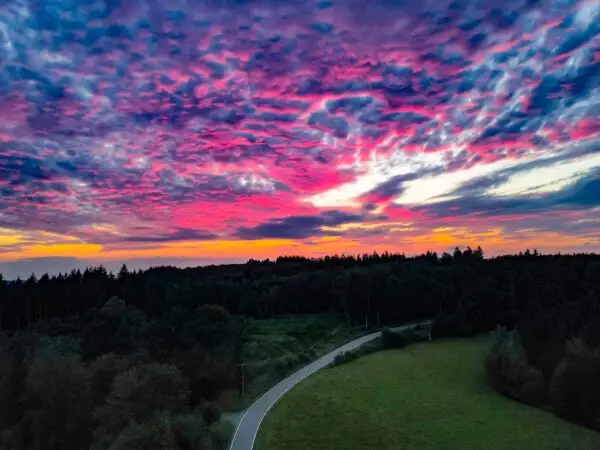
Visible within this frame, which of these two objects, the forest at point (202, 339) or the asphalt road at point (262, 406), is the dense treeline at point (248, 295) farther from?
the asphalt road at point (262, 406)

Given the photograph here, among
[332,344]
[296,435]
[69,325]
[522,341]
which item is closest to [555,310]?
[522,341]

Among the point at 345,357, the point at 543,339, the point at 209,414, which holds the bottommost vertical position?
the point at 209,414

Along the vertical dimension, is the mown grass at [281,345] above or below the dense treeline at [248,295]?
below

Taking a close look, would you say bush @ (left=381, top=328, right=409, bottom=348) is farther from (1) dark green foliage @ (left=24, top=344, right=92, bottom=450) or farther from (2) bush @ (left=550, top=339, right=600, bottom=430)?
(1) dark green foliage @ (left=24, top=344, right=92, bottom=450)

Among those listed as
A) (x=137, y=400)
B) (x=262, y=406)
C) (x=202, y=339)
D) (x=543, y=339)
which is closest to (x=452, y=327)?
(x=543, y=339)

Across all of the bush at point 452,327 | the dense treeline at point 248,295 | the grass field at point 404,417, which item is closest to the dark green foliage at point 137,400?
the grass field at point 404,417

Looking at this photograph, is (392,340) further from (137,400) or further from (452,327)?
(137,400)
